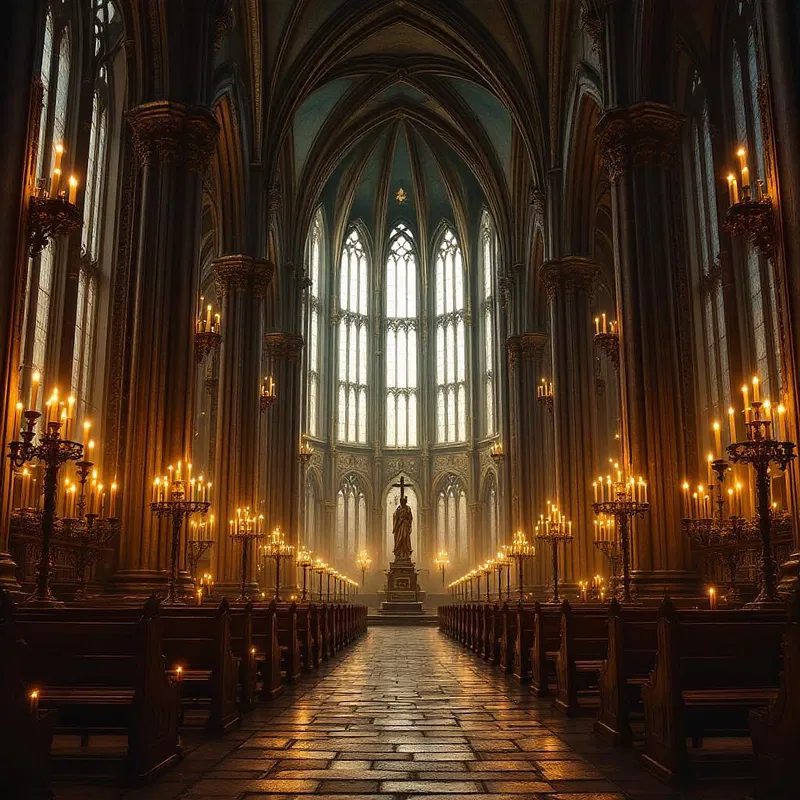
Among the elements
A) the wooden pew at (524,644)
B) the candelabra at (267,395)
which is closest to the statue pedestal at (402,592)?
the candelabra at (267,395)

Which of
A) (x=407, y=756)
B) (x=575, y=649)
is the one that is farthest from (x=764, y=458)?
(x=407, y=756)

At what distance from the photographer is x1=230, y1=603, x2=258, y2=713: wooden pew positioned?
31.0ft

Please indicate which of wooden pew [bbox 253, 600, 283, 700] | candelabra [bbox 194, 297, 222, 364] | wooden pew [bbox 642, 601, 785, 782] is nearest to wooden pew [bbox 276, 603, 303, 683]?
wooden pew [bbox 253, 600, 283, 700]

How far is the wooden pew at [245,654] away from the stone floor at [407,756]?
213 millimetres

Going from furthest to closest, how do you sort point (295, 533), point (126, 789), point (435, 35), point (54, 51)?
1. point (295, 533)
2. point (435, 35)
3. point (54, 51)
4. point (126, 789)

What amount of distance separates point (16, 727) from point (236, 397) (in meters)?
21.7

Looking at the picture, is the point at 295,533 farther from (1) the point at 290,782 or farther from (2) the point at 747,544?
A: (1) the point at 290,782

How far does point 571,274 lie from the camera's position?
27.3 meters

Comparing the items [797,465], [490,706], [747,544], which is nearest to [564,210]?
[747,544]

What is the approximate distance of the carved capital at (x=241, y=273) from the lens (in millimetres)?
27156

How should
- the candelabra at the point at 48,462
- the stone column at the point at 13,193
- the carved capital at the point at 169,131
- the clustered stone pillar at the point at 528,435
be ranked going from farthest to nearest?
the clustered stone pillar at the point at 528,435 < the carved capital at the point at 169,131 < the candelabra at the point at 48,462 < the stone column at the point at 13,193

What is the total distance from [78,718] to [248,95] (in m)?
24.7

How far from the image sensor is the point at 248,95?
28.2m

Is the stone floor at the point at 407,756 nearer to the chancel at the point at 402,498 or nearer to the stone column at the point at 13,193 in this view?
the chancel at the point at 402,498
